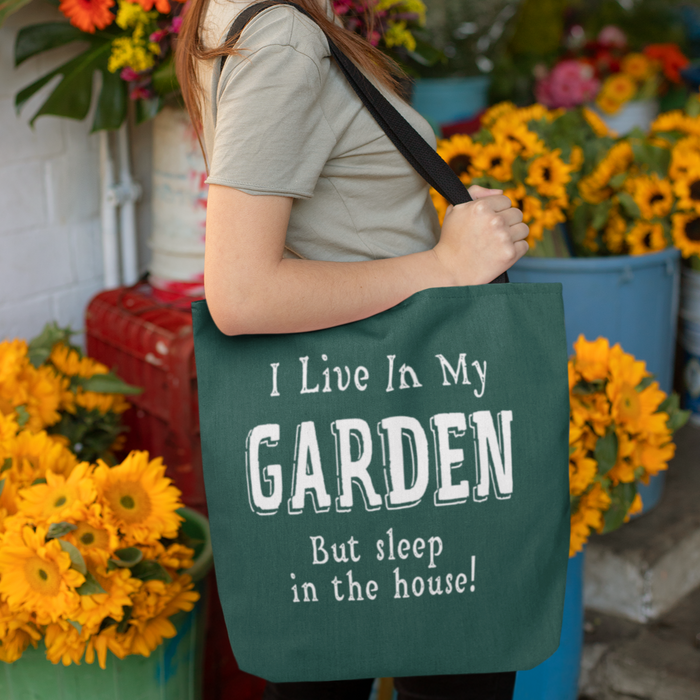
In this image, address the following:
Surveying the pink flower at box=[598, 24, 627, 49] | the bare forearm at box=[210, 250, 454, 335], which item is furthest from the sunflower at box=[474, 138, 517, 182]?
the pink flower at box=[598, 24, 627, 49]

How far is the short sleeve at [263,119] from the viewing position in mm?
635

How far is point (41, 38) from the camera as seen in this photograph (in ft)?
4.52

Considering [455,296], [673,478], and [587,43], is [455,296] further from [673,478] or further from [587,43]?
[587,43]

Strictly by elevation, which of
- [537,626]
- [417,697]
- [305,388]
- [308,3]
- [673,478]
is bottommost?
[673,478]

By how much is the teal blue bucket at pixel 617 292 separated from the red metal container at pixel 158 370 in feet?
2.40

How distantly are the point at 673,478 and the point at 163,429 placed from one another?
1307 mm

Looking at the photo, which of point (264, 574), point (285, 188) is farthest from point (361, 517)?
point (285, 188)

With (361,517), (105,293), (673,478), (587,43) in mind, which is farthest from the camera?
(587,43)

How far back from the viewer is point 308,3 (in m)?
0.70

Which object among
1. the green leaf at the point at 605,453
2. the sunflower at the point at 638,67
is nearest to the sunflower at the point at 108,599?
the green leaf at the point at 605,453

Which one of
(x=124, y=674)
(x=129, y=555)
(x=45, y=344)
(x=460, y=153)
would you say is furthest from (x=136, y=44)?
(x=124, y=674)

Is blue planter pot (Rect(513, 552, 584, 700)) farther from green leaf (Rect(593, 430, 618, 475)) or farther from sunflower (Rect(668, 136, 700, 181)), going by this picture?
sunflower (Rect(668, 136, 700, 181))

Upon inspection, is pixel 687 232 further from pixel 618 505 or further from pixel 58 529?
pixel 58 529

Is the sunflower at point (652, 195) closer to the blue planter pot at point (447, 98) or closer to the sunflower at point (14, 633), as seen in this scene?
the blue planter pot at point (447, 98)
